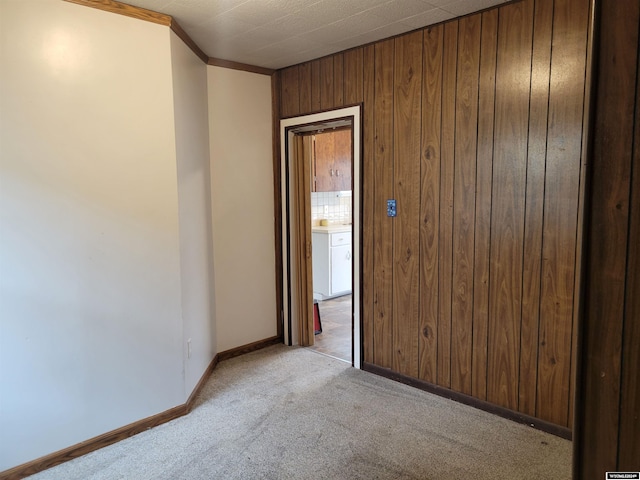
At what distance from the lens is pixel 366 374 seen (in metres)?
3.30

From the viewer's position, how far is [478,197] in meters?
2.65

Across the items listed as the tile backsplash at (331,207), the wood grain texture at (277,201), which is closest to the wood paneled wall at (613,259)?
the wood grain texture at (277,201)

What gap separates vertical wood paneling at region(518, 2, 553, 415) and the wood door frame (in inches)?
47.6

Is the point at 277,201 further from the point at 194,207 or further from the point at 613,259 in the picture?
the point at 613,259

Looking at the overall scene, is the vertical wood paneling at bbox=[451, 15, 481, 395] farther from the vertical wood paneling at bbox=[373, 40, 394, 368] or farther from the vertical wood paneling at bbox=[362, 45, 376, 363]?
the vertical wood paneling at bbox=[362, 45, 376, 363]

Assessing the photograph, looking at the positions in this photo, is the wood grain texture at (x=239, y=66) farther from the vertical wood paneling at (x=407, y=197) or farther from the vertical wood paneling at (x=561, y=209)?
the vertical wood paneling at (x=561, y=209)

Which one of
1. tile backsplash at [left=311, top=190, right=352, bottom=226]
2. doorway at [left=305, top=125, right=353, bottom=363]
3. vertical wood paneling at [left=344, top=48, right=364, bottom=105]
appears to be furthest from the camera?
tile backsplash at [left=311, top=190, right=352, bottom=226]

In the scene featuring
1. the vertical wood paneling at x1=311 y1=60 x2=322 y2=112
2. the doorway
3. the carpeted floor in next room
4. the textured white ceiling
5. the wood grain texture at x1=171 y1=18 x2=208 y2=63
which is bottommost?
the carpeted floor in next room

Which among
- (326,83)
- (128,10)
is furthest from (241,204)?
(128,10)

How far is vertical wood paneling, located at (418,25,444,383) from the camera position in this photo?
278 cm

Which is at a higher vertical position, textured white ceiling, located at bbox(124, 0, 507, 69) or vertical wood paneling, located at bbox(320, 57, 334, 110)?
textured white ceiling, located at bbox(124, 0, 507, 69)

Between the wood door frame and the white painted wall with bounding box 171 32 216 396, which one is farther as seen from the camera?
the wood door frame

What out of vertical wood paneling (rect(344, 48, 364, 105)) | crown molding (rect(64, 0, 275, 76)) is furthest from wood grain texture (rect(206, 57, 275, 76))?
vertical wood paneling (rect(344, 48, 364, 105))

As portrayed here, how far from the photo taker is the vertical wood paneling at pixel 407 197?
9.51 feet
